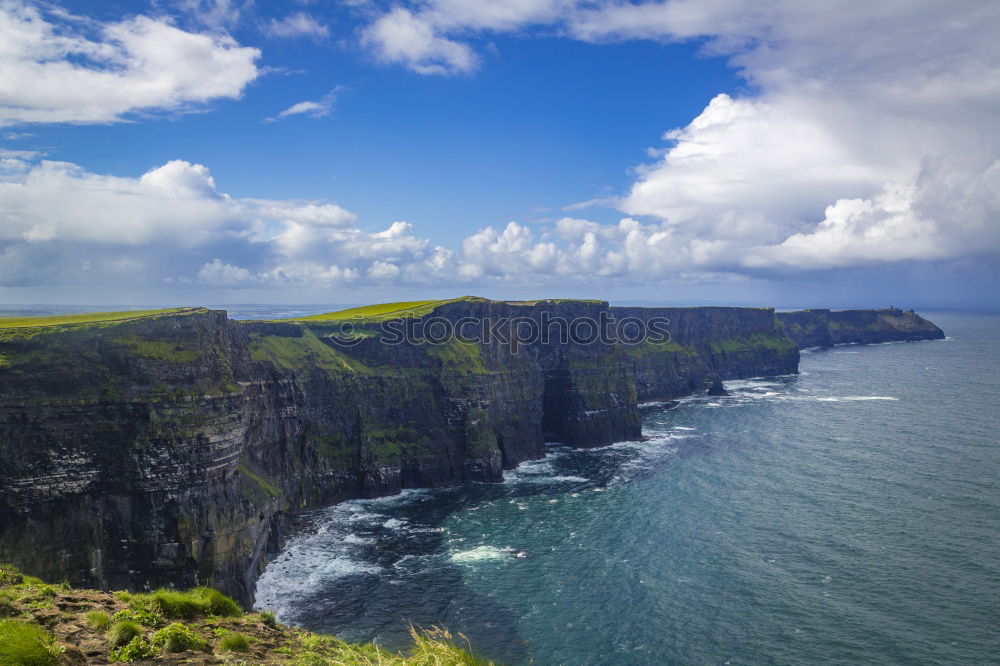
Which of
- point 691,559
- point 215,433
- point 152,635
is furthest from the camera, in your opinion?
point 691,559

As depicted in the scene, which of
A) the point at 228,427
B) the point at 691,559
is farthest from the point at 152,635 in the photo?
the point at 691,559

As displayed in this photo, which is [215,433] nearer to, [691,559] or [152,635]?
[152,635]

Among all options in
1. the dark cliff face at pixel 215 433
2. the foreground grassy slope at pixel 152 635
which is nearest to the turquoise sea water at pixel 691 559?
the dark cliff face at pixel 215 433

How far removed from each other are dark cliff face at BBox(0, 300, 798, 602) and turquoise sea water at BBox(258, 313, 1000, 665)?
7.08 metres

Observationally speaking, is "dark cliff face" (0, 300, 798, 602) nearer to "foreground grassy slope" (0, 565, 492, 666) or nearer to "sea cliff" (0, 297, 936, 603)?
"sea cliff" (0, 297, 936, 603)

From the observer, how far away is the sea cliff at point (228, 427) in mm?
56750

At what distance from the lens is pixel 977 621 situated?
53344mm

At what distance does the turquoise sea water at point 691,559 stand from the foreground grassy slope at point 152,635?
30.0 meters

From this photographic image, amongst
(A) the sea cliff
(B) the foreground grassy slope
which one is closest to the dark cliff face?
(A) the sea cliff

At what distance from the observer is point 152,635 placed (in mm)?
24109

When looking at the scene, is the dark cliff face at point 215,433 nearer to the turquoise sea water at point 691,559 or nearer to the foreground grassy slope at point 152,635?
the turquoise sea water at point 691,559

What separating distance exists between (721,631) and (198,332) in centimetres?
6804

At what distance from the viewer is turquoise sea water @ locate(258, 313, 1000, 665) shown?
5350 centimetres

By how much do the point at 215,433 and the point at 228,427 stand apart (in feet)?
7.07
